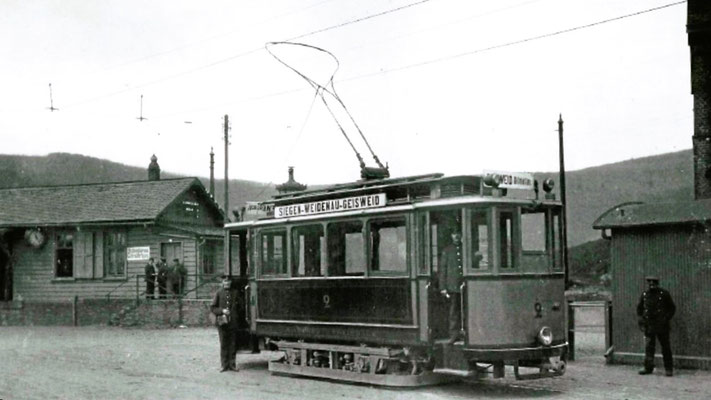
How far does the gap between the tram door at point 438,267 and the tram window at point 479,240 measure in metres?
0.21

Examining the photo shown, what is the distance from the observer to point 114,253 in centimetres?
3184

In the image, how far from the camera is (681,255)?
48.8ft

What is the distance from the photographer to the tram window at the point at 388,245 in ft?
43.4

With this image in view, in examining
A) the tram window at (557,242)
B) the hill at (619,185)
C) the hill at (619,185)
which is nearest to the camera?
the tram window at (557,242)

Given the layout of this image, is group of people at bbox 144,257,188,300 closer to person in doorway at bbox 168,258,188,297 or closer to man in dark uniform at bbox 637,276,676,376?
person in doorway at bbox 168,258,188,297

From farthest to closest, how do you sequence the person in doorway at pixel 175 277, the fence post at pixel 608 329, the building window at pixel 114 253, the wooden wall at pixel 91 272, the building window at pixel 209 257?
the building window at pixel 209 257 < the building window at pixel 114 253 < the wooden wall at pixel 91 272 < the person in doorway at pixel 175 277 < the fence post at pixel 608 329

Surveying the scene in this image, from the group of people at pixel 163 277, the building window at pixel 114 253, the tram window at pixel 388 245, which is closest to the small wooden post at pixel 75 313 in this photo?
the group of people at pixel 163 277

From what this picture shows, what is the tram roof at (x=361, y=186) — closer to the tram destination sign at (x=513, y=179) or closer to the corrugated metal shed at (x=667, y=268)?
the tram destination sign at (x=513, y=179)

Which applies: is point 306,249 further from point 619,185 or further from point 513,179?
point 619,185

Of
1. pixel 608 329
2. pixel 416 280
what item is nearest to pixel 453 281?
pixel 416 280

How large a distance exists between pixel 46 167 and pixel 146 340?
Result: 74988 mm

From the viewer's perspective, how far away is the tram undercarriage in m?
12.4

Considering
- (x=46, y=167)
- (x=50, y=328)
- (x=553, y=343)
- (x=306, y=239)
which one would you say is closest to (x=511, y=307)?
(x=553, y=343)

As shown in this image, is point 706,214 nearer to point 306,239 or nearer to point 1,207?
point 306,239
